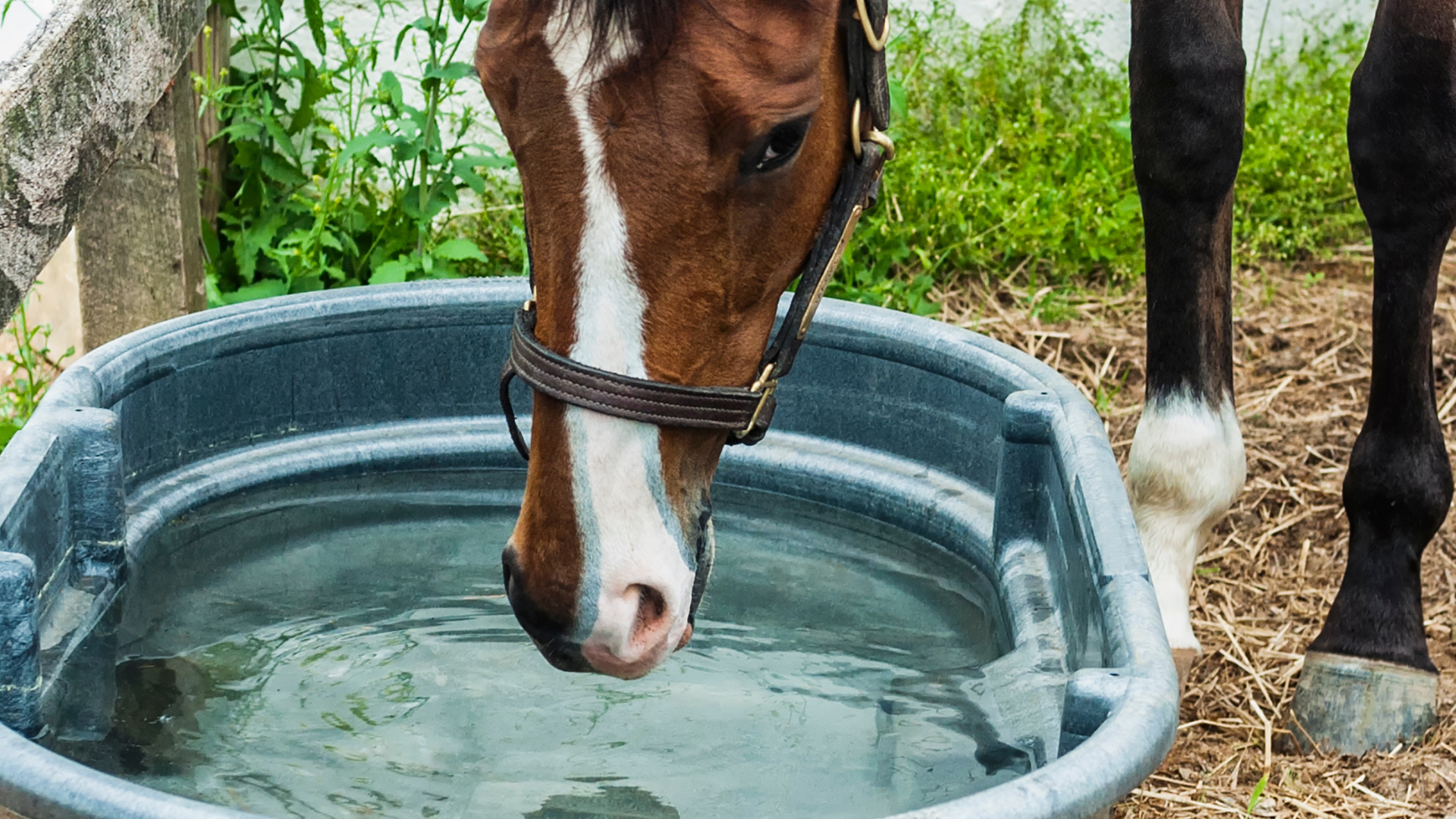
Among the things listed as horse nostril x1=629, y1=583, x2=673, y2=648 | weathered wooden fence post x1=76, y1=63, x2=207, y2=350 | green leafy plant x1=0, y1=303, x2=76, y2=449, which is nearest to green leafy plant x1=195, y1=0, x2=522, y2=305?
weathered wooden fence post x1=76, y1=63, x2=207, y2=350

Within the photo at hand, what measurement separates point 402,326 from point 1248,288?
6.64 ft

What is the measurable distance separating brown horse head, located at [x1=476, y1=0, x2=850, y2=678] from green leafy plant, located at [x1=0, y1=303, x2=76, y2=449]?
53.9 inches

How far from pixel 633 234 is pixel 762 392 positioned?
241 mm

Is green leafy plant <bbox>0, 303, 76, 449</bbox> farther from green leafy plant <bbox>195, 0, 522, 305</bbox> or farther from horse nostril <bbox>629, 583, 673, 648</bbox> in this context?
horse nostril <bbox>629, 583, 673, 648</bbox>

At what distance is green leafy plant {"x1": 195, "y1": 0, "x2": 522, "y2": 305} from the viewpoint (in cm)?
280

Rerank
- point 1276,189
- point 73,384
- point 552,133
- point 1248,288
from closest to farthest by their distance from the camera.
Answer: point 552,133
point 73,384
point 1248,288
point 1276,189

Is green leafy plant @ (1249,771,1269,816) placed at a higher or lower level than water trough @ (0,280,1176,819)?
lower

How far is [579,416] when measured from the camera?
4.17 ft

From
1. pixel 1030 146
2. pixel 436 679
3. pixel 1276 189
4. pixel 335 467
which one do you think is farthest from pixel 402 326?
pixel 1276 189

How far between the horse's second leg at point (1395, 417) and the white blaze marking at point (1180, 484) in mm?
194

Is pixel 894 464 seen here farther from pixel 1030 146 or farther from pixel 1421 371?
pixel 1030 146

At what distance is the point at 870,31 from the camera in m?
1.41

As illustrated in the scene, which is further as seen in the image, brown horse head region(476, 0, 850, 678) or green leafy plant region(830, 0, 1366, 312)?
green leafy plant region(830, 0, 1366, 312)

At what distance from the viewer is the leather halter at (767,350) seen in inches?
49.5
